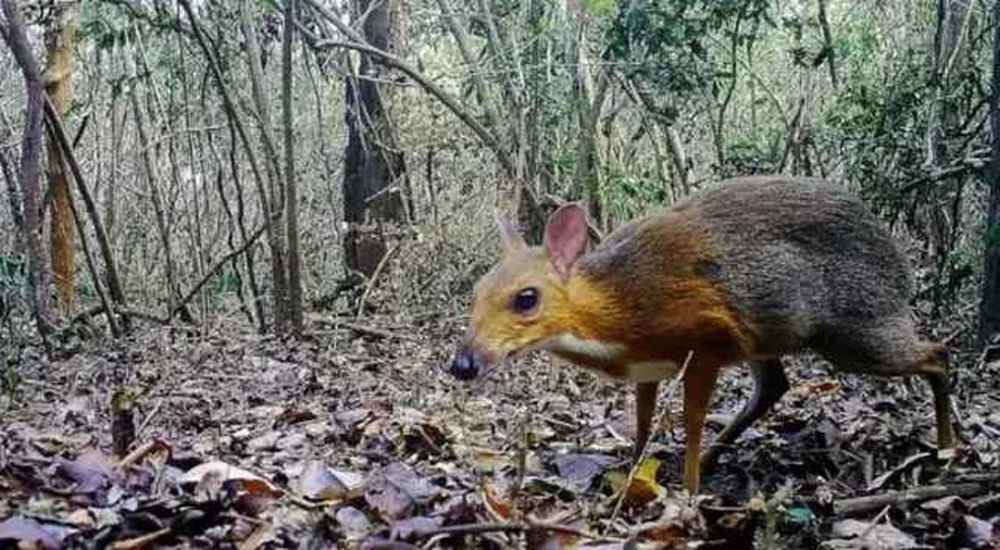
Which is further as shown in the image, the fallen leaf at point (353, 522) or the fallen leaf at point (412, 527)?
the fallen leaf at point (353, 522)

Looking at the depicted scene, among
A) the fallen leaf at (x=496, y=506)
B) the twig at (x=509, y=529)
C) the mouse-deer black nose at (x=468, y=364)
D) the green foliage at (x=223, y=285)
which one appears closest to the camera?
the twig at (x=509, y=529)

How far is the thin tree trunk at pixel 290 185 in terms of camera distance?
869 cm

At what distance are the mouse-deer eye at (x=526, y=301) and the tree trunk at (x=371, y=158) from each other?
287 inches

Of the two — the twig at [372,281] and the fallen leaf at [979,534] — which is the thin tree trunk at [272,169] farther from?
the fallen leaf at [979,534]

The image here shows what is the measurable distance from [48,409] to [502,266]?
298 cm

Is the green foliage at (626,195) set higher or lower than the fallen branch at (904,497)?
higher

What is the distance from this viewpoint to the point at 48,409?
675 centimetres

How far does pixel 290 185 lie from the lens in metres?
8.77

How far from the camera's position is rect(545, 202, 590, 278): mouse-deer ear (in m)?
4.93

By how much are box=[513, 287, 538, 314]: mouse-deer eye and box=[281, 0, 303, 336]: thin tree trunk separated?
4.21m

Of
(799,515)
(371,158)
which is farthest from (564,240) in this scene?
(371,158)

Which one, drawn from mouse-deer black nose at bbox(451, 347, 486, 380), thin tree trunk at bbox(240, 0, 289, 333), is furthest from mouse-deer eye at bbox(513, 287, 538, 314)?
thin tree trunk at bbox(240, 0, 289, 333)

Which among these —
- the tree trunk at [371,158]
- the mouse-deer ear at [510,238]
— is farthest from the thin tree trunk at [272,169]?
the mouse-deer ear at [510,238]

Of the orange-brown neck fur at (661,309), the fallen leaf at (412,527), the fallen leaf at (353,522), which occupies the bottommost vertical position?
the fallen leaf at (353,522)
